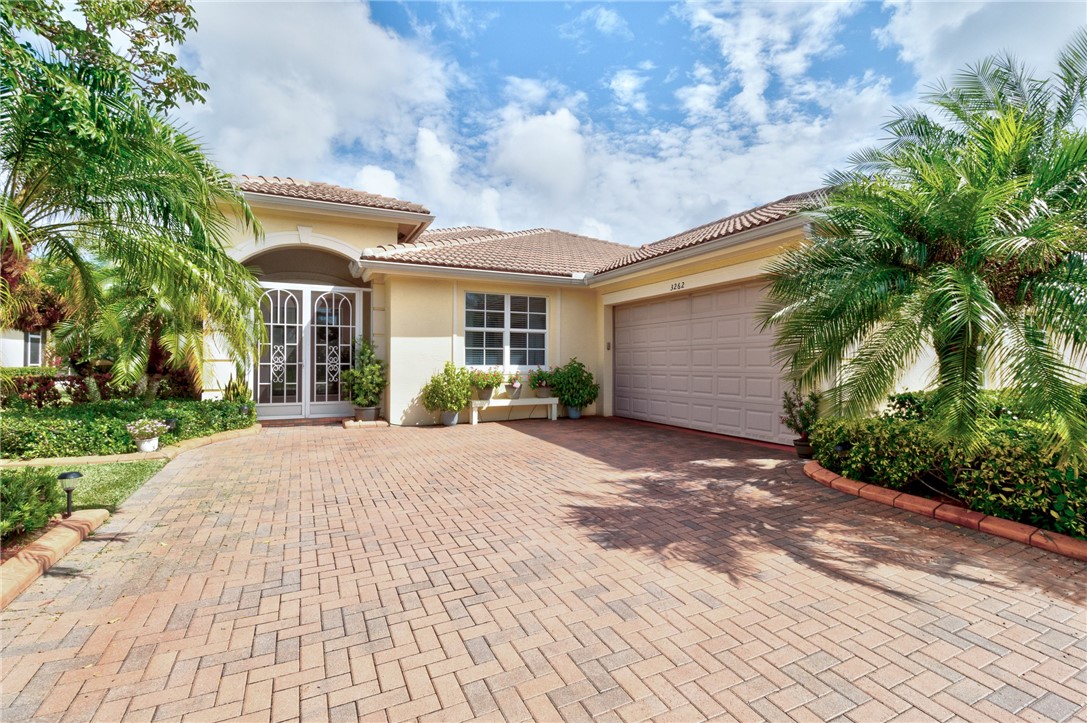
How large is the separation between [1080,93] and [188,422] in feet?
46.9

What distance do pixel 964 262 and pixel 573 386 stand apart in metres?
8.87

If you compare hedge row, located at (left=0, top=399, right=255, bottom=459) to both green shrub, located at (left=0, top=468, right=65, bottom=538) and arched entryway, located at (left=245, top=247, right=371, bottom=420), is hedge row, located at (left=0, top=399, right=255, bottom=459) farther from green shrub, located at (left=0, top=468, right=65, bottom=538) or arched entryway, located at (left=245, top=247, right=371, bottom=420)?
green shrub, located at (left=0, top=468, right=65, bottom=538)

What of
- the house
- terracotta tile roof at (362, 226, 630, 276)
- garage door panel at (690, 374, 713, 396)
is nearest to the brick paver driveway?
garage door panel at (690, 374, 713, 396)

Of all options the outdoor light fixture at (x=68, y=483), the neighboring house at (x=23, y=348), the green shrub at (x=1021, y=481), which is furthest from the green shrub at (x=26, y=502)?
the neighboring house at (x=23, y=348)

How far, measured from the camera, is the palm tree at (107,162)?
3.58m

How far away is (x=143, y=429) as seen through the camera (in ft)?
26.7

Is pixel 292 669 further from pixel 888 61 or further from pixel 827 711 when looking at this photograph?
pixel 888 61

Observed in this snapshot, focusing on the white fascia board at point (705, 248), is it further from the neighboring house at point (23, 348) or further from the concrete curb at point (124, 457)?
the neighboring house at point (23, 348)

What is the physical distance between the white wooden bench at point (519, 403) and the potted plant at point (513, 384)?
0.94ft

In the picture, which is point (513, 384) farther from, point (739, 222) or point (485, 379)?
point (739, 222)

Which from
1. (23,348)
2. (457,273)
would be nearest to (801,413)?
(457,273)

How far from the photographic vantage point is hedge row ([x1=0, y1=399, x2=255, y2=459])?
7.60 metres

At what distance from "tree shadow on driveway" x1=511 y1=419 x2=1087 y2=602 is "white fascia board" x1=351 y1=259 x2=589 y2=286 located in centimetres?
636

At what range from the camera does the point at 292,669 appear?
269cm
